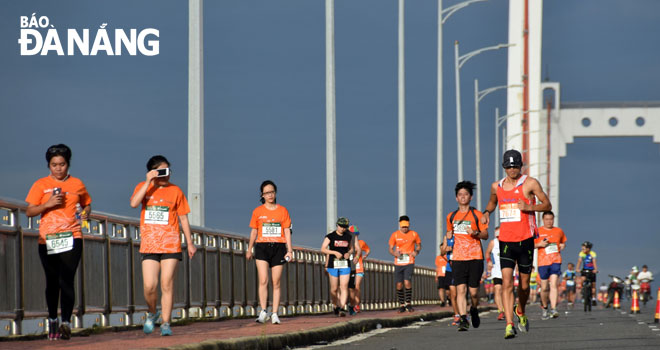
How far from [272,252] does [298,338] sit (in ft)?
12.2

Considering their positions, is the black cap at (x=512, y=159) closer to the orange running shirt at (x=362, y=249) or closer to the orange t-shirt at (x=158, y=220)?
the orange t-shirt at (x=158, y=220)

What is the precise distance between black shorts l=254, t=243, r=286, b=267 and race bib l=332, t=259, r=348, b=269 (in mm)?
5517

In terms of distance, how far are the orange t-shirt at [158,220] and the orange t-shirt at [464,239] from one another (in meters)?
4.53

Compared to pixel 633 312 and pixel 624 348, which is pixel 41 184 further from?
pixel 633 312

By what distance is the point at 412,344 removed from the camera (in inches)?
608

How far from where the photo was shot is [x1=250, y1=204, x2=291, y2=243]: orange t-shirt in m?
18.4

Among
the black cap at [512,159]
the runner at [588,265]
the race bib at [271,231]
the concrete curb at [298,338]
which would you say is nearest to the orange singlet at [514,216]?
the black cap at [512,159]

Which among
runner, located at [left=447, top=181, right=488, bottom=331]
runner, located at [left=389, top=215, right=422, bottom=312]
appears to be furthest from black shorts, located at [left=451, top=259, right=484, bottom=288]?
runner, located at [left=389, top=215, right=422, bottom=312]

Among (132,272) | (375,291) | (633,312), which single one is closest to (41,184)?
(132,272)

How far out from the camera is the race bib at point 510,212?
1517cm

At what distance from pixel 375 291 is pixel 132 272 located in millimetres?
22500

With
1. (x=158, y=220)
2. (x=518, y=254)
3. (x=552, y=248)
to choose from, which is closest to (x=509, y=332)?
(x=518, y=254)

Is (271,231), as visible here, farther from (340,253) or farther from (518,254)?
(340,253)

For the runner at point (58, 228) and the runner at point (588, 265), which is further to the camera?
the runner at point (588, 265)
